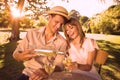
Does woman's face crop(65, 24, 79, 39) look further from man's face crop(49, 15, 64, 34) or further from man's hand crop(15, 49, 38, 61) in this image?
man's hand crop(15, 49, 38, 61)

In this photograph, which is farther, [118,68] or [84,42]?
[118,68]

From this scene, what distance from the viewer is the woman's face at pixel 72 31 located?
4.52 m

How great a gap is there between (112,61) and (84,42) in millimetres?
6972

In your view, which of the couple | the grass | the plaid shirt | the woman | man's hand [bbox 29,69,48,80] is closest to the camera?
man's hand [bbox 29,69,48,80]

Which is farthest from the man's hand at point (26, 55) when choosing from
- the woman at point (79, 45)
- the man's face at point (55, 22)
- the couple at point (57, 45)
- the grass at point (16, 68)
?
the grass at point (16, 68)

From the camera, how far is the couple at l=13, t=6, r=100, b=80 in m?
4.00

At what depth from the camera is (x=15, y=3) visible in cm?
1891

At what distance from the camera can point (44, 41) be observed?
168 inches

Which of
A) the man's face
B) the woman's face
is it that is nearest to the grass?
the woman's face

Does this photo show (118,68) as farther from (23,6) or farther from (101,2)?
(23,6)

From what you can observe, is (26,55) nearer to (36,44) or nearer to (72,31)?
(36,44)

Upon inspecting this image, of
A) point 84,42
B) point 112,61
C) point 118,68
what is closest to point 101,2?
point 112,61

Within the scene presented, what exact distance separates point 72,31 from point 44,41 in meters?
0.54

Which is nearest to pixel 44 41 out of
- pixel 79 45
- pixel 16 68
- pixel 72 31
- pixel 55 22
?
pixel 55 22
